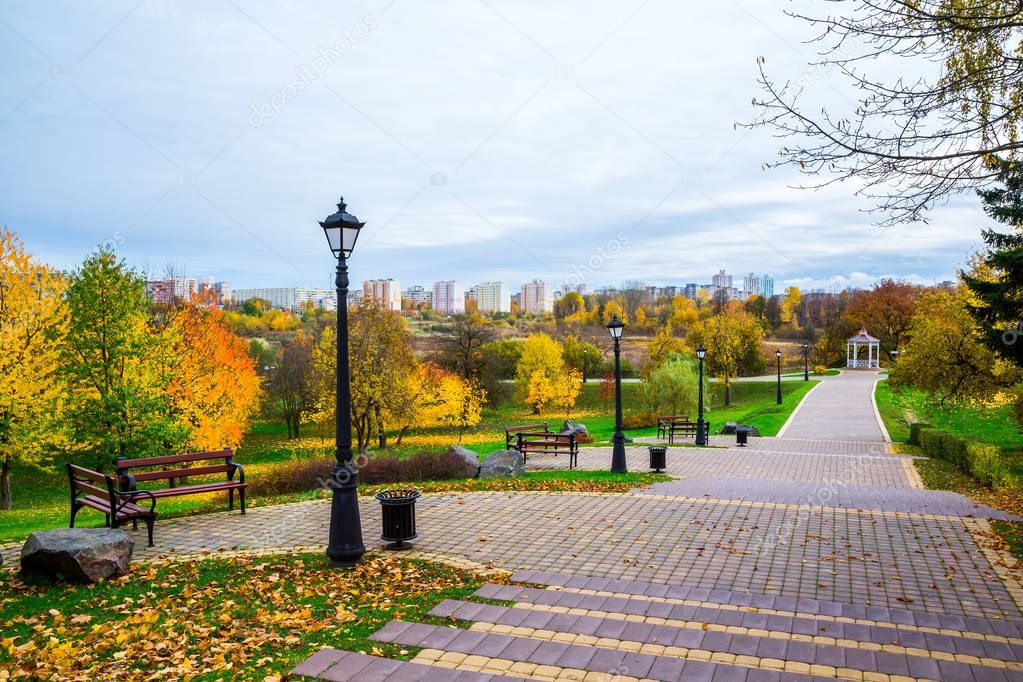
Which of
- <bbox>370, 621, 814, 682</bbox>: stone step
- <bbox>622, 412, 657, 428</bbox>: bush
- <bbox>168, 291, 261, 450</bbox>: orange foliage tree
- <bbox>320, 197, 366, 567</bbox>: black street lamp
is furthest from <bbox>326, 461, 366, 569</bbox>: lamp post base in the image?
<bbox>622, 412, 657, 428</bbox>: bush

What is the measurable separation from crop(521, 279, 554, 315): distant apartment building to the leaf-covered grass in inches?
5566

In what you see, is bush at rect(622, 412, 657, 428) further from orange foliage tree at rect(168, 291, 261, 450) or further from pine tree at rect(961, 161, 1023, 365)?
pine tree at rect(961, 161, 1023, 365)

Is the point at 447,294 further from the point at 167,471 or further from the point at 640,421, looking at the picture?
the point at 167,471

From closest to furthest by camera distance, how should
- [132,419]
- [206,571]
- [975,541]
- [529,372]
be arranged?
[206,571] → [975,541] → [132,419] → [529,372]

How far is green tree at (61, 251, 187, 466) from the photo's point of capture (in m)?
19.6

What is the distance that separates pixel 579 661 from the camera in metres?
4.62

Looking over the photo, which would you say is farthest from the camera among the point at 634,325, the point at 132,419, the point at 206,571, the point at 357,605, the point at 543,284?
the point at 543,284

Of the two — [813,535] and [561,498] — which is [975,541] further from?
[561,498]

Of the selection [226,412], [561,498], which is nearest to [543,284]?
[226,412]

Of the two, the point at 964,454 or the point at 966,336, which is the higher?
the point at 966,336

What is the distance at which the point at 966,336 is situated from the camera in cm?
2180

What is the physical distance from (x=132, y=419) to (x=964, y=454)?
76.7 ft

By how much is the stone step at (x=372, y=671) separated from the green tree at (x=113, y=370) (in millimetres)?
17410

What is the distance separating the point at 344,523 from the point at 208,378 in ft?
67.9
